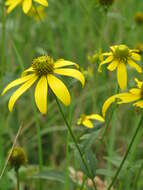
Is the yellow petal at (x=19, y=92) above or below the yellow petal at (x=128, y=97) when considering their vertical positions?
above

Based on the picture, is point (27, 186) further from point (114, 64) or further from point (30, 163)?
point (114, 64)

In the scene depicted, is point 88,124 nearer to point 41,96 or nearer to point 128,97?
point 128,97

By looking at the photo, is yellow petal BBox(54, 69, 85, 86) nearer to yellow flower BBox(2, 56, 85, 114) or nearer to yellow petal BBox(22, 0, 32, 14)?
yellow flower BBox(2, 56, 85, 114)

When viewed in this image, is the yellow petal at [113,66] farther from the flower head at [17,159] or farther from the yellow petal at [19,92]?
the flower head at [17,159]

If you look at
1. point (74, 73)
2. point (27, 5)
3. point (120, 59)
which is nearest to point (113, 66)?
point (120, 59)

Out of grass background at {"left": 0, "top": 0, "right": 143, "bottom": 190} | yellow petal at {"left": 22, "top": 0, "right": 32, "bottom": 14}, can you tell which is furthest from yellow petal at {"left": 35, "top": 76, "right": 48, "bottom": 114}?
yellow petal at {"left": 22, "top": 0, "right": 32, "bottom": 14}

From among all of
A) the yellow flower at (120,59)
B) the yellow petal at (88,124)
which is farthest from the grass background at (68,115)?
the yellow flower at (120,59)
